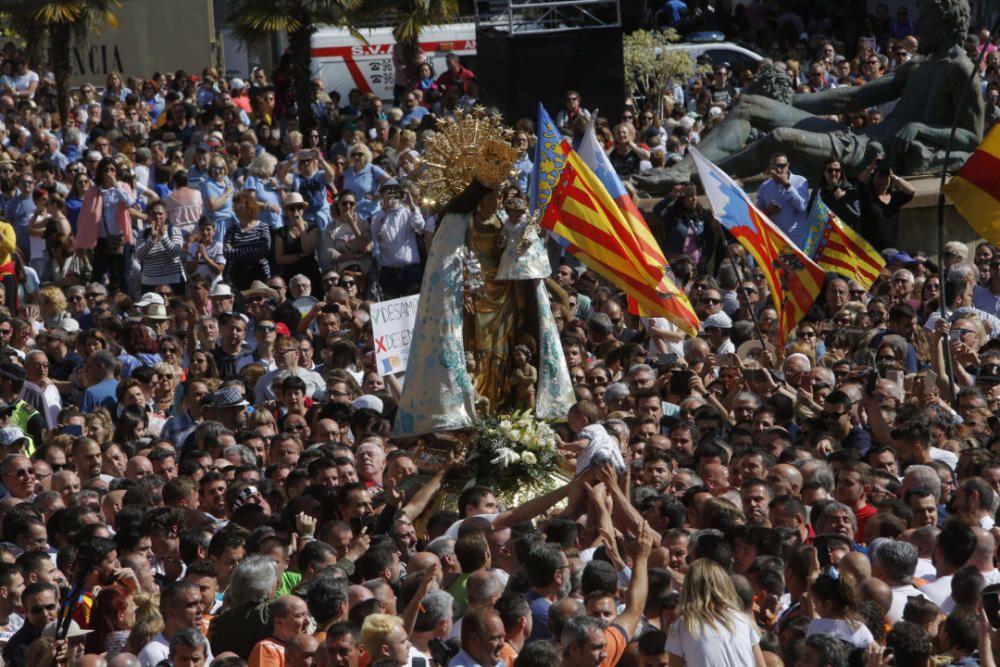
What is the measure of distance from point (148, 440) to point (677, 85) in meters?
14.0

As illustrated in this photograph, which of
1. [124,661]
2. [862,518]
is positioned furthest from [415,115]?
[124,661]

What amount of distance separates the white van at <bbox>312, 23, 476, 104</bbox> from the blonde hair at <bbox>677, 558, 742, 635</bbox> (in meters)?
21.1

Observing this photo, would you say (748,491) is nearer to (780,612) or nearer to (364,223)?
(780,612)

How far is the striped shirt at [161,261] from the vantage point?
19.4m

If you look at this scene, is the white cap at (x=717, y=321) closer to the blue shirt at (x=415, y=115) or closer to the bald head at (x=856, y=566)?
the bald head at (x=856, y=566)

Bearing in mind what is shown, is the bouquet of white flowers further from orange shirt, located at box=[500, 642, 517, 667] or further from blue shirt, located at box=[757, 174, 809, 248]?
blue shirt, located at box=[757, 174, 809, 248]

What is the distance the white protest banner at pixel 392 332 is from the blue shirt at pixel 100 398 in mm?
1998

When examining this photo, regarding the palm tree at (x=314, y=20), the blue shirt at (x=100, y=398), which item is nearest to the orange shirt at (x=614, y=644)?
the blue shirt at (x=100, y=398)

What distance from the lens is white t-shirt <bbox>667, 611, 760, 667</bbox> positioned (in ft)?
26.5

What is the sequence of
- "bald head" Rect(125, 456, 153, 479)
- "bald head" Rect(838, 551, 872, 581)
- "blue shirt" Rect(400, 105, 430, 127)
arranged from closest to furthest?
"bald head" Rect(838, 551, 872, 581) < "bald head" Rect(125, 456, 153, 479) < "blue shirt" Rect(400, 105, 430, 127)

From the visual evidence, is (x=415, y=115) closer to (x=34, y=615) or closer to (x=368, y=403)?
(x=368, y=403)

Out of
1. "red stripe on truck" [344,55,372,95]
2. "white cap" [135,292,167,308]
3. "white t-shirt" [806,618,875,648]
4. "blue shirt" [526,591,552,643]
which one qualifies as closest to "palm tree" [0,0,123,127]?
"red stripe on truck" [344,55,372,95]

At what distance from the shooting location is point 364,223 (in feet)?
63.6

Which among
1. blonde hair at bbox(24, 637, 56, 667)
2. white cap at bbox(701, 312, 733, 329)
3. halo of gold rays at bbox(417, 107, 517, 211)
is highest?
halo of gold rays at bbox(417, 107, 517, 211)
